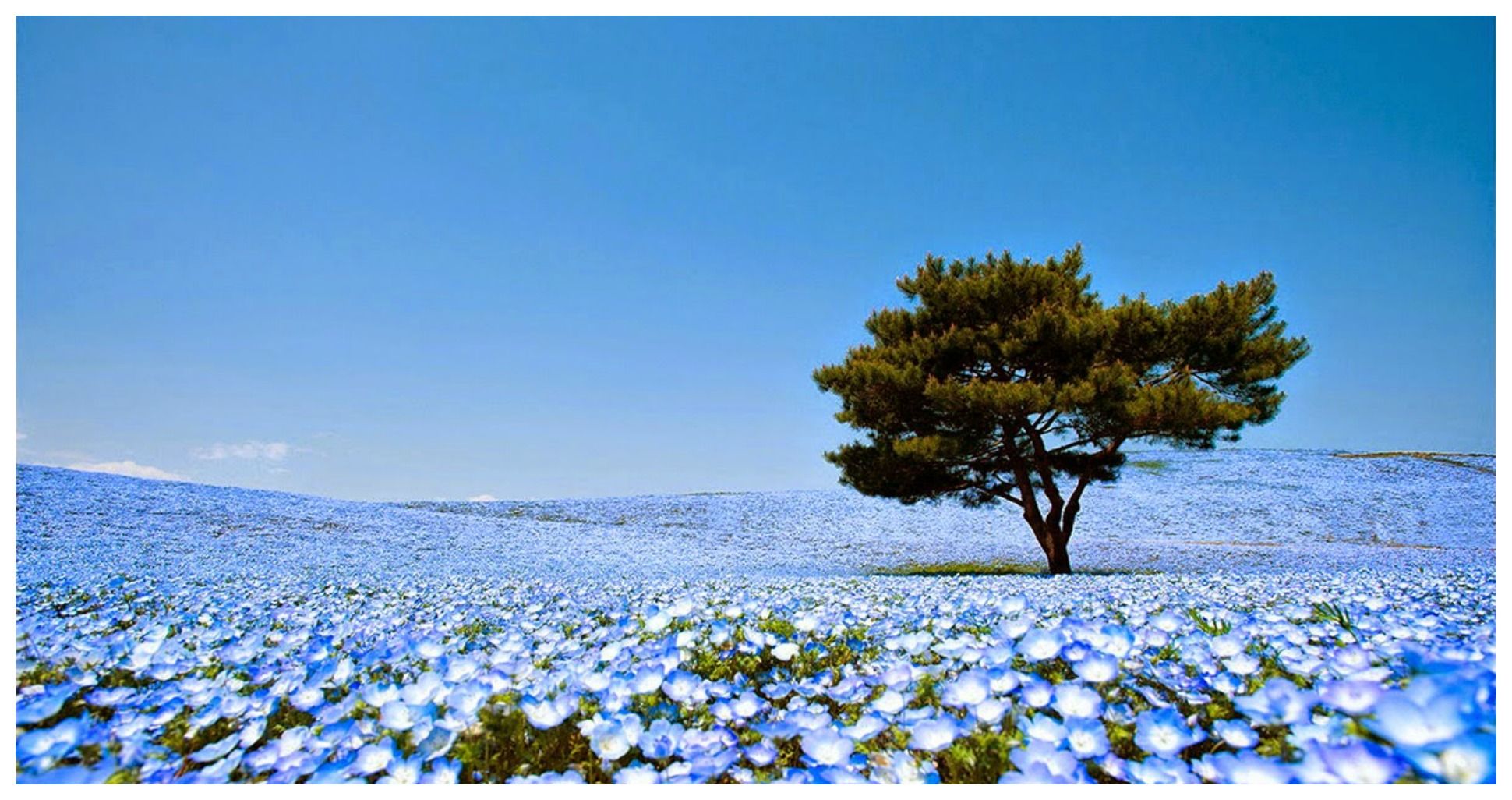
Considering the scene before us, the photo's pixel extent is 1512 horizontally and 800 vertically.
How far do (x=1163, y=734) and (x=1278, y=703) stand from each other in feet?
0.84

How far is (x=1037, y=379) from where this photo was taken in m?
12.0

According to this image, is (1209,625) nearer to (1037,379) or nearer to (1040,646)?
(1040,646)

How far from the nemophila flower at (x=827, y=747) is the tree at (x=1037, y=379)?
31.4 feet

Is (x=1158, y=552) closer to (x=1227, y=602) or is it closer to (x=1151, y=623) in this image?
(x=1227, y=602)

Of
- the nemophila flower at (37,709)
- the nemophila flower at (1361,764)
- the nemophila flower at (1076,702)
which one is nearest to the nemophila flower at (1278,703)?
the nemophila flower at (1361,764)

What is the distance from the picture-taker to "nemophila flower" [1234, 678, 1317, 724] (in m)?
1.63

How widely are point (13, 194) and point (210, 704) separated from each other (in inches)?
80.5

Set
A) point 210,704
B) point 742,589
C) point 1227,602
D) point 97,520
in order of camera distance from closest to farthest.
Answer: point 210,704
point 1227,602
point 742,589
point 97,520

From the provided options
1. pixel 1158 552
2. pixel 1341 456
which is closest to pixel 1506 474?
pixel 1158 552

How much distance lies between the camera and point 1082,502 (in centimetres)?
2614

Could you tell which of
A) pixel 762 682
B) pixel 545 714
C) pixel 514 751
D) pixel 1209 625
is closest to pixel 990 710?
pixel 762 682

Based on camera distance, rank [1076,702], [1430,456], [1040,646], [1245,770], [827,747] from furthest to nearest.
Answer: [1430,456]
[1040,646]
[1076,702]
[827,747]
[1245,770]

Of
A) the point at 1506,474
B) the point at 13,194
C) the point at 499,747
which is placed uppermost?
the point at 13,194

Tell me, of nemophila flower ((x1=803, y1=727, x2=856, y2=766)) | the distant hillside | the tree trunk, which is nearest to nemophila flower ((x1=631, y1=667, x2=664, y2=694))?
nemophila flower ((x1=803, y1=727, x2=856, y2=766))
